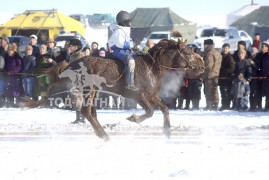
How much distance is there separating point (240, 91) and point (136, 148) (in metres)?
Answer: 7.65

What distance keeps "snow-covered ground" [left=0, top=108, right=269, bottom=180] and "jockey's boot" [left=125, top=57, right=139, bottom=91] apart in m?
0.93

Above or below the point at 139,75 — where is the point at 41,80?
below

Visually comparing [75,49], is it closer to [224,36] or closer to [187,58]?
[187,58]

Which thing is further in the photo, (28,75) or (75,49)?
(28,75)

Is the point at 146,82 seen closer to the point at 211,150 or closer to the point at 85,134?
the point at 85,134

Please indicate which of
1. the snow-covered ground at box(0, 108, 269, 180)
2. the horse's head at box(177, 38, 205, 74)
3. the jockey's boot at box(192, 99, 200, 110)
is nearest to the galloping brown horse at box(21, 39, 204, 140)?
the horse's head at box(177, 38, 205, 74)

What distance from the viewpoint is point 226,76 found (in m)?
19.1

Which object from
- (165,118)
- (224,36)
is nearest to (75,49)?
(165,118)

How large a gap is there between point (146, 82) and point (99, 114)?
4.87 m

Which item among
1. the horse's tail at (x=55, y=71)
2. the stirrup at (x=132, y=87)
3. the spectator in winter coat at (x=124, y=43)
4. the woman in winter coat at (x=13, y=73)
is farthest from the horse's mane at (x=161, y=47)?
the woman in winter coat at (x=13, y=73)

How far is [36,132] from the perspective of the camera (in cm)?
1421

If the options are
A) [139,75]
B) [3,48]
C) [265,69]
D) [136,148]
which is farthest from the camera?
[3,48]

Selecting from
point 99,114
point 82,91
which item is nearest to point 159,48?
point 82,91

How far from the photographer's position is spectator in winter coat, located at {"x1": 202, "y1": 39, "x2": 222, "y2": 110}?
18.9 m
